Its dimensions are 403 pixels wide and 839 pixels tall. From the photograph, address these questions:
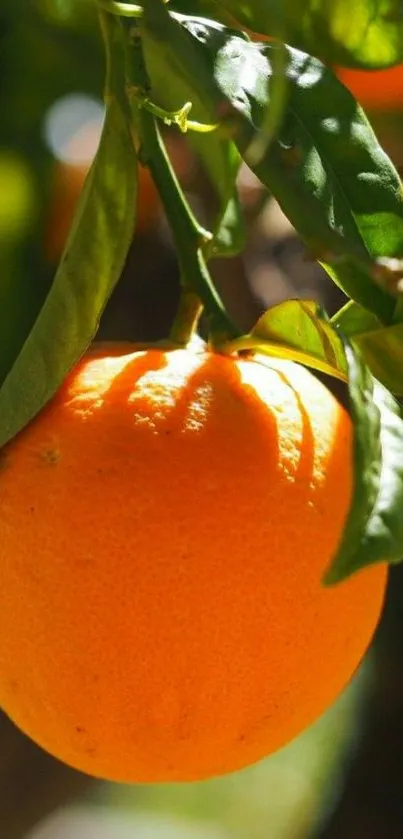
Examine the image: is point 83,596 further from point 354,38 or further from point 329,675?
point 354,38

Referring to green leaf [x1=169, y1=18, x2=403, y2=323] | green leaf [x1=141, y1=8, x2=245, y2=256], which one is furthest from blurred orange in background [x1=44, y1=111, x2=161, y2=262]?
green leaf [x1=169, y1=18, x2=403, y2=323]

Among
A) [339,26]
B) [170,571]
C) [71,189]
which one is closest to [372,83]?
[71,189]

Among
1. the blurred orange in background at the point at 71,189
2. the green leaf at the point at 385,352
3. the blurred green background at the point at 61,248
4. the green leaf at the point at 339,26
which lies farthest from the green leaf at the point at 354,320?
the blurred orange in background at the point at 71,189

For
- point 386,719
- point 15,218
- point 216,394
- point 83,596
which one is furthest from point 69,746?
point 386,719

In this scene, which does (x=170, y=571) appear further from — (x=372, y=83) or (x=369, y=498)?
(x=372, y=83)

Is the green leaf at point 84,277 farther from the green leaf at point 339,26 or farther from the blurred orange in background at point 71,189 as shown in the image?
the blurred orange in background at point 71,189

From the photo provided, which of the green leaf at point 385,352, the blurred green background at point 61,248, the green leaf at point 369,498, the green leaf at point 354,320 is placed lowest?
the blurred green background at point 61,248


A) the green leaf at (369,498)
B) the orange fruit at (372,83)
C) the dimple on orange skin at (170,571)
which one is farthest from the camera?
the orange fruit at (372,83)
